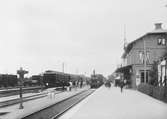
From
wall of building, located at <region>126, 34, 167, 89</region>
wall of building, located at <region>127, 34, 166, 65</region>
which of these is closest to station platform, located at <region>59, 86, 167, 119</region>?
wall of building, located at <region>126, 34, 167, 89</region>

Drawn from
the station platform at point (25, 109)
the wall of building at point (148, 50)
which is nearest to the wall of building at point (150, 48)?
the wall of building at point (148, 50)

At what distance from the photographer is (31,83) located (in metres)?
62.2

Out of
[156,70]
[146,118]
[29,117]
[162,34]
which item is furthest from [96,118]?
[162,34]

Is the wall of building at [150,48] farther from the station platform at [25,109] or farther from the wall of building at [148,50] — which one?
the station platform at [25,109]

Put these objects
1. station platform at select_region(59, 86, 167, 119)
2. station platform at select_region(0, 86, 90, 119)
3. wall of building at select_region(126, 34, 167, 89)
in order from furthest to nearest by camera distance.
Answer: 1. wall of building at select_region(126, 34, 167, 89)
2. station platform at select_region(0, 86, 90, 119)
3. station platform at select_region(59, 86, 167, 119)

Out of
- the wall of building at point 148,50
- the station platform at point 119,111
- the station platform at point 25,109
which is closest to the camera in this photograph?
the station platform at point 119,111

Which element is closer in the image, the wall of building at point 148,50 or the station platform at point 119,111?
the station platform at point 119,111

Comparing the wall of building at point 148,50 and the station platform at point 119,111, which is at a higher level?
the wall of building at point 148,50

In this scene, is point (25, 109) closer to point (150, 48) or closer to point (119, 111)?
point (119, 111)

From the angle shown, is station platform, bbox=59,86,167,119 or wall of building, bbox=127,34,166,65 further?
wall of building, bbox=127,34,166,65

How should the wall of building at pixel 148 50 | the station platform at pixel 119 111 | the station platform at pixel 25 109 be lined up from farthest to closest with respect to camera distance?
the wall of building at pixel 148 50 → the station platform at pixel 25 109 → the station platform at pixel 119 111

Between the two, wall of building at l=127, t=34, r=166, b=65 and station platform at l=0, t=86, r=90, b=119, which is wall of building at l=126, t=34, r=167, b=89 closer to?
wall of building at l=127, t=34, r=166, b=65

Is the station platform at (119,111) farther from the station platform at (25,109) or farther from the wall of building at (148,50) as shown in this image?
→ the wall of building at (148,50)

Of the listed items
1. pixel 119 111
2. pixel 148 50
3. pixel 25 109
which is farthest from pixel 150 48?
pixel 119 111
